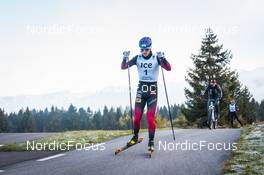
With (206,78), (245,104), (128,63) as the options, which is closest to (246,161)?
(128,63)

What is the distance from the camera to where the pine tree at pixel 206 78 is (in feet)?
135

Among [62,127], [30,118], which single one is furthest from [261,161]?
[62,127]

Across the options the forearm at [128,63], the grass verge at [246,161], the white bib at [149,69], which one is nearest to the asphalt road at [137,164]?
the grass verge at [246,161]

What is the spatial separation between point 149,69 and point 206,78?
35.7 meters

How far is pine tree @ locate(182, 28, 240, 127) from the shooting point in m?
41.1

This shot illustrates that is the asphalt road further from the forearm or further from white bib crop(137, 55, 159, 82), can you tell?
the forearm

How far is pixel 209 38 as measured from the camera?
47.4 m

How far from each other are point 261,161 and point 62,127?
163 meters

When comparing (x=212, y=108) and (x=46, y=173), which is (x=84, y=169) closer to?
(x=46, y=173)

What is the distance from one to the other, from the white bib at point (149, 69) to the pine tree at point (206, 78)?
31.8 metres

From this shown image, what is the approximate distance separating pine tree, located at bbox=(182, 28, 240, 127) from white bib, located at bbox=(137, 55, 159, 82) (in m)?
31.8

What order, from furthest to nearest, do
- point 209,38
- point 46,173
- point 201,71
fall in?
point 209,38, point 201,71, point 46,173

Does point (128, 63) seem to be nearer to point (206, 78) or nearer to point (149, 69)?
point (149, 69)

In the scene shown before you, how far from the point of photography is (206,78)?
144 feet
